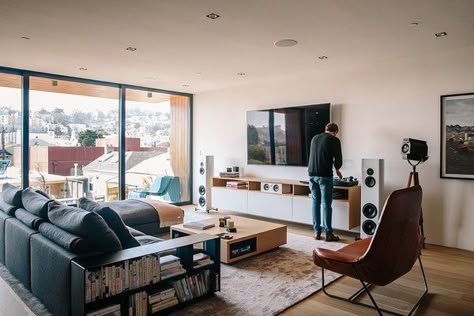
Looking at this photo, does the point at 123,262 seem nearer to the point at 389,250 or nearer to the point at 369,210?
the point at 389,250

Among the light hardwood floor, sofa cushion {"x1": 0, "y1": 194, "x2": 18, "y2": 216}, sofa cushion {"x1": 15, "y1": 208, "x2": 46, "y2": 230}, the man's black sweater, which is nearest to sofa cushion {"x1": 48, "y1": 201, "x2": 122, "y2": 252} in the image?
sofa cushion {"x1": 15, "y1": 208, "x2": 46, "y2": 230}

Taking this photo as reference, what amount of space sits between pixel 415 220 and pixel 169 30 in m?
2.83

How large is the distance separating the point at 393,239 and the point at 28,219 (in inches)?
112

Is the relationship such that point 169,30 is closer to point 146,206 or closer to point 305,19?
point 305,19

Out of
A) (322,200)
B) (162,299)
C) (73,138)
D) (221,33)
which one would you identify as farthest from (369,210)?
(73,138)

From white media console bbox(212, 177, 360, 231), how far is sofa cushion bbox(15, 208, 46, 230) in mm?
3468

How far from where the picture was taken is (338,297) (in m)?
2.80

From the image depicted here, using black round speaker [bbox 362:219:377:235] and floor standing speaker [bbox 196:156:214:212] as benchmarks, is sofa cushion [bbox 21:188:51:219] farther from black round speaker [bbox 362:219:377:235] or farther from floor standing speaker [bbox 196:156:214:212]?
black round speaker [bbox 362:219:377:235]

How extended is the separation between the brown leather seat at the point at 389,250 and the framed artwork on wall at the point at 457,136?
197cm

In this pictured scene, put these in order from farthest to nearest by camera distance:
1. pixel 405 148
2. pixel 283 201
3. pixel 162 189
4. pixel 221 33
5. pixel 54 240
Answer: pixel 162 189 → pixel 283 201 → pixel 405 148 → pixel 221 33 → pixel 54 240

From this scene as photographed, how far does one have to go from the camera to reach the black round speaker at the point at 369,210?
4.36 m

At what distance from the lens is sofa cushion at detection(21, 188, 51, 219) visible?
2.78m

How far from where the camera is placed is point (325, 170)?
4.46m

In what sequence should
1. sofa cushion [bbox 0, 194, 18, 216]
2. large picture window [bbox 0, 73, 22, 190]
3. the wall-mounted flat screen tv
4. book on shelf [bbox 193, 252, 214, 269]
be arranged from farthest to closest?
the wall-mounted flat screen tv → large picture window [bbox 0, 73, 22, 190] → sofa cushion [bbox 0, 194, 18, 216] → book on shelf [bbox 193, 252, 214, 269]
